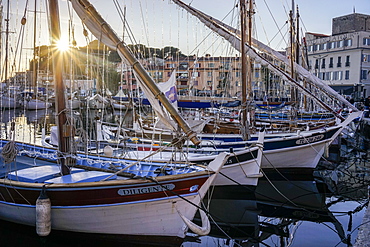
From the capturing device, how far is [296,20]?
31266 millimetres

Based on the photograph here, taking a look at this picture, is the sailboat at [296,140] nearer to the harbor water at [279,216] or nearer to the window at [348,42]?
the harbor water at [279,216]

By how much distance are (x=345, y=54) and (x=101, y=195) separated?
6371cm

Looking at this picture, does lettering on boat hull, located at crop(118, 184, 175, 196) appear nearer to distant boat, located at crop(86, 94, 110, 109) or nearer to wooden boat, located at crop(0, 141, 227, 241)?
wooden boat, located at crop(0, 141, 227, 241)

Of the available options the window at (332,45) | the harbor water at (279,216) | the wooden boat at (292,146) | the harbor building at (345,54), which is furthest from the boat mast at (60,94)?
the window at (332,45)

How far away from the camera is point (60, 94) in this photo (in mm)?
10734

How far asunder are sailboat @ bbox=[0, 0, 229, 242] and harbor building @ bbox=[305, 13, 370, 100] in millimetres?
51249

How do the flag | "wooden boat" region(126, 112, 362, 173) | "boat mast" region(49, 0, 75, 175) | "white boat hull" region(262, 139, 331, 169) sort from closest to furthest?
"boat mast" region(49, 0, 75, 175) < the flag < "wooden boat" region(126, 112, 362, 173) < "white boat hull" region(262, 139, 331, 169)

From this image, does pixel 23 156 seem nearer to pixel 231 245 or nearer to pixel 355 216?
pixel 231 245

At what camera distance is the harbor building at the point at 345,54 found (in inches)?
2419

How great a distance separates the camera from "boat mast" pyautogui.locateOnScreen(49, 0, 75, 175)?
10.4 meters

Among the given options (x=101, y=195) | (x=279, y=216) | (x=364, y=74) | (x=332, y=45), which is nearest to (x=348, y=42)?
(x=332, y=45)

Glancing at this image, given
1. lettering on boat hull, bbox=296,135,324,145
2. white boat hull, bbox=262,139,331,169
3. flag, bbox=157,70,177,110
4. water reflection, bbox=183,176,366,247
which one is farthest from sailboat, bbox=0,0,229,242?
lettering on boat hull, bbox=296,135,324,145

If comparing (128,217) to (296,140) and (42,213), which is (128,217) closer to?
(42,213)

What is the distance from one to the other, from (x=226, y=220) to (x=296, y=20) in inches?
927
